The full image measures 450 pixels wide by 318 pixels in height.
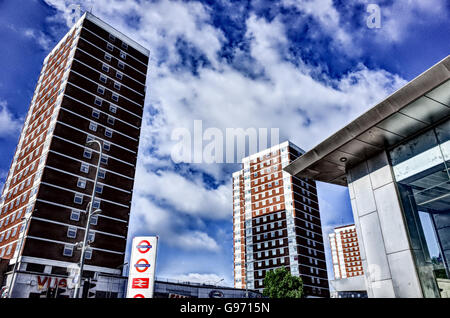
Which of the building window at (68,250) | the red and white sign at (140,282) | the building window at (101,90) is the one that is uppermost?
the building window at (101,90)

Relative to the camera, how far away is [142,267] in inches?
559

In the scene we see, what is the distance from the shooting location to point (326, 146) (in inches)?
590

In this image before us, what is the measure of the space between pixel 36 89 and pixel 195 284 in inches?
1865

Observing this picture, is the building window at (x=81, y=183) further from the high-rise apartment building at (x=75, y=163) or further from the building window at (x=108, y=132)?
the building window at (x=108, y=132)

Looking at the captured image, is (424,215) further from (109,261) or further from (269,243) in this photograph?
(269,243)

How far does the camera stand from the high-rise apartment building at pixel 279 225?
7781cm

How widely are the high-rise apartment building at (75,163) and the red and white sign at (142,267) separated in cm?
3125

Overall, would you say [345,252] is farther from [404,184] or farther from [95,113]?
[404,184]

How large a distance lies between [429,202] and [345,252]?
162710 millimetres

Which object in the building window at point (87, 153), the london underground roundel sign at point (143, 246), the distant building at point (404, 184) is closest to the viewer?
the distant building at point (404, 184)

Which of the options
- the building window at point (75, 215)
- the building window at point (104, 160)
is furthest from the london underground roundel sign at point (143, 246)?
the building window at point (104, 160)

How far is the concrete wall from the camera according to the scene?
12.7 metres
